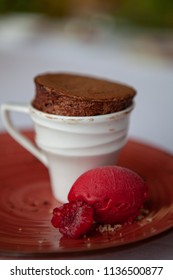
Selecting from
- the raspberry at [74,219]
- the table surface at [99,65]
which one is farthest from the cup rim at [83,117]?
the table surface at [99,65]

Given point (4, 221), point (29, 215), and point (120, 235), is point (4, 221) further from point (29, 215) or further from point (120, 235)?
point (120, 235)

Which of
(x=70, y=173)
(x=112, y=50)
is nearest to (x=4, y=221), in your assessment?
(x=70, y=173)

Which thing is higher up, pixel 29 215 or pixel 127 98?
pixel 127 98

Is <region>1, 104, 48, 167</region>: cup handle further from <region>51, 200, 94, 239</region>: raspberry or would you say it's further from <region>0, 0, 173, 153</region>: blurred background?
<region>0, 0, 173, 153</region>: blurred background

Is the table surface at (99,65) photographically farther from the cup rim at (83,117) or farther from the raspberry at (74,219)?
the raspberry at (74,219)

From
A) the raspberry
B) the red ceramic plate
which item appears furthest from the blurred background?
the raspberry
